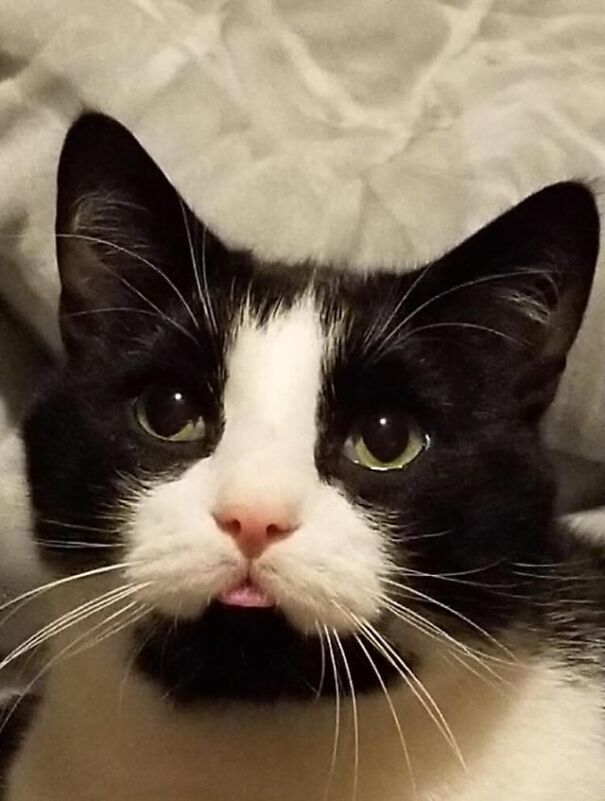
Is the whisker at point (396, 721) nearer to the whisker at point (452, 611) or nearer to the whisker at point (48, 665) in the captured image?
the whisker at point (452, 611)

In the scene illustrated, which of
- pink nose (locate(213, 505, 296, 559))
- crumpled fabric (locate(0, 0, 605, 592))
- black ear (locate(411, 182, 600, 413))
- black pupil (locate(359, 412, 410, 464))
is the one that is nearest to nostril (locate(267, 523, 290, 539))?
pink nose (locate(213, 505, 296, 559))

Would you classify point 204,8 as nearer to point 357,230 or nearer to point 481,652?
point 357,230

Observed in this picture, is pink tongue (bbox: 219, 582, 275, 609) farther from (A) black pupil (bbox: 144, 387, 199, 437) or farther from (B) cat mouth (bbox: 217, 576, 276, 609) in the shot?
(A) black pupil (bbox: 144, 387, 199, 437)

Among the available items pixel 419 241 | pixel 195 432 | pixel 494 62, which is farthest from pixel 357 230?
pixel 195 432

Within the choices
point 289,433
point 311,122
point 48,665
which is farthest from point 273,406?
point 311,122

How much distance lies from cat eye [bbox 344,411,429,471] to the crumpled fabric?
0.84 feet

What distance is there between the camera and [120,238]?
0.91 metres

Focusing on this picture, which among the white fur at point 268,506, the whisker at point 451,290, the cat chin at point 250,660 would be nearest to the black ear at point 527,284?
the whisker at point 451,290

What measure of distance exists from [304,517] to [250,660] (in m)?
0.12

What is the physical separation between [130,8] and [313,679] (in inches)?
22.9

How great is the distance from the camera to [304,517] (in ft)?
2.43

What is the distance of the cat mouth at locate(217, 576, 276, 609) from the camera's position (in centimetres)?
74

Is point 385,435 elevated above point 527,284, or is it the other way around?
point 527,284

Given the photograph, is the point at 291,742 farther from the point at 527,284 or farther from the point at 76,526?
the point at 527,284
